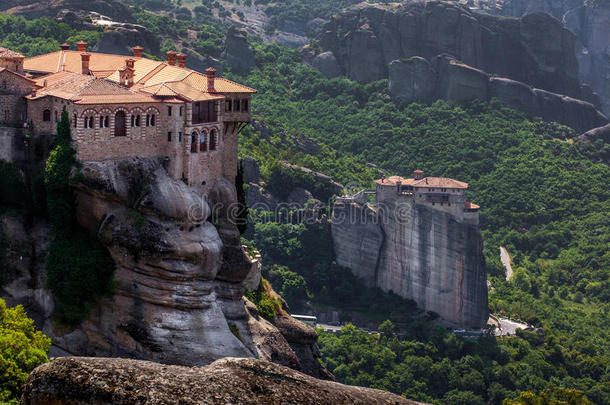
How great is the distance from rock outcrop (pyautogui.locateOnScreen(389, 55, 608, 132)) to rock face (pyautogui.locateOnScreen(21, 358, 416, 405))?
121853mm

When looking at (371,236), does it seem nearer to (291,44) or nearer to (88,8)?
(88,8)

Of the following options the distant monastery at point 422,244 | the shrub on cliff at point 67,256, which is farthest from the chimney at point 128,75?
the distant monastery at point 422,244

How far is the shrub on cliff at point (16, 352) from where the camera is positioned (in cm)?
3775

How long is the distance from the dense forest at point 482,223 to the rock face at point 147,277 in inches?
52.9

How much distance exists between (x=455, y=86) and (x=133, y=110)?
98.7 metres

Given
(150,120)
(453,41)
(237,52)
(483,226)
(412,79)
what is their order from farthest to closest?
1. (453,41)
2. (412,79)
3. (237,52)
4. (483,226)
5. (150,120)

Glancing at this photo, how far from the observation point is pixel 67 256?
166 ft

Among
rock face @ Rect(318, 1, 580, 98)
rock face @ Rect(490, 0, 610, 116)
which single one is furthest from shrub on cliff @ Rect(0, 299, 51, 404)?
rock face @ Rect(490, 0, 610, 116)

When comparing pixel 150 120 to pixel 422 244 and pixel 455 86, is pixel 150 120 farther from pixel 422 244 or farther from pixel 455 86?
pixel 455 86

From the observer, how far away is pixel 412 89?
147625 millimetres

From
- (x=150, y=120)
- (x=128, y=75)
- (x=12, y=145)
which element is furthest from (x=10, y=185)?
(x=128, y=75)

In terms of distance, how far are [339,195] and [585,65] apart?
91.0 m

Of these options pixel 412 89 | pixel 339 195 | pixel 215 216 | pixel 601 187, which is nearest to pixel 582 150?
pixel 601 187

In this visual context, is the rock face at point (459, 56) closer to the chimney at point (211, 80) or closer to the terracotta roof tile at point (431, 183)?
the terracotta roof tile at point (431, 183)
